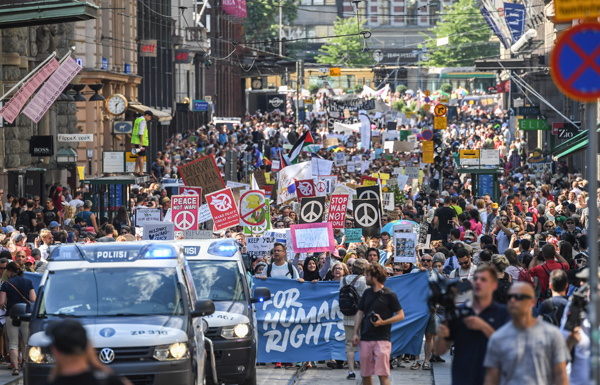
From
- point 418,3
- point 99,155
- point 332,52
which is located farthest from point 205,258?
point 418,3

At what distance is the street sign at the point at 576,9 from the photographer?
23.1ft

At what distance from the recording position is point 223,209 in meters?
19.7

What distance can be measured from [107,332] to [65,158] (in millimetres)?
25663

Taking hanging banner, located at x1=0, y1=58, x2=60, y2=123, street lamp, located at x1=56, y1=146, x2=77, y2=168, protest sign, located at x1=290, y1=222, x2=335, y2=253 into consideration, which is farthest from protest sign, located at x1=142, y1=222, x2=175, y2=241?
street lamp, located at x1=56, y1=146, x2=77, y2=168

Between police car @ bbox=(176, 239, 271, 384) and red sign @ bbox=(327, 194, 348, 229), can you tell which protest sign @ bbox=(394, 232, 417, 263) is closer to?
police car @ bbox=(176, 239, 271, 384)

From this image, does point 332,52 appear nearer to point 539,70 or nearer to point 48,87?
point 539,70

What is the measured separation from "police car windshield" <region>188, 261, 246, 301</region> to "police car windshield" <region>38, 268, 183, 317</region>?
2.32 m

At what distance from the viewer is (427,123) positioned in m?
68.9

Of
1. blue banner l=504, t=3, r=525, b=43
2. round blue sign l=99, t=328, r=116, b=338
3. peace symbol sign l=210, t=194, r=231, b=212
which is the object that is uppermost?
blue banner l=504, t=3, r=525, b=43

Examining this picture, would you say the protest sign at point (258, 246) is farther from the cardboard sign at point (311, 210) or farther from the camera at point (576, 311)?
the camera at point (576, 311)

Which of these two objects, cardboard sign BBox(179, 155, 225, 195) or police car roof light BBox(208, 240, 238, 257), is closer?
police car roof light BBox(208, 240, 238, 257)

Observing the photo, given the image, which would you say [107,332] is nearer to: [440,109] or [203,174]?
[203,174]

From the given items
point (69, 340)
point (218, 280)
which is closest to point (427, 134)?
point (218, 280)

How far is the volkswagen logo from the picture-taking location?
9.80 m
